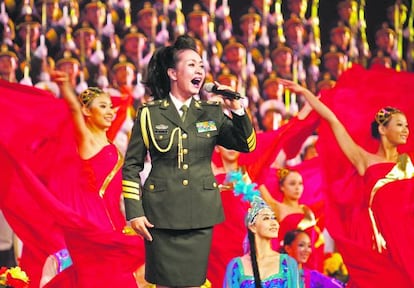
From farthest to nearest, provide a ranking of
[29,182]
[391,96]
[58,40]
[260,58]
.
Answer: [260,58] → [58,40] → [391,96] → [29,182]

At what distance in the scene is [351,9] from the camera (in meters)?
8.57

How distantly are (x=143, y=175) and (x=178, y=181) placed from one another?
3.37 meters

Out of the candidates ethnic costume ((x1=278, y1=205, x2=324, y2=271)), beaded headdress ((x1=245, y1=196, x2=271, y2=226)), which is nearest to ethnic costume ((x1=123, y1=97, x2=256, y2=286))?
beaded headdress ((x1=245, y1=196, x2=271, y2=226))

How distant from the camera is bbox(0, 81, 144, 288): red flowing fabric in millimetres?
5129

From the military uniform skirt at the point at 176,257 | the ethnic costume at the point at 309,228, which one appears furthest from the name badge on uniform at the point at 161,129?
the ethnic costume at the point at 309,228

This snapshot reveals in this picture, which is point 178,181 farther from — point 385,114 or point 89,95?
point 89,95

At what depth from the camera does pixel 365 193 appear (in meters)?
5.31

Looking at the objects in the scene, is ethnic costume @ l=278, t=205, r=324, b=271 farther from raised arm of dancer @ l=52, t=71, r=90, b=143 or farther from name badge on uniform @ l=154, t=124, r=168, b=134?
name badge on uniform @ l=154, t=124, r=168, b=134

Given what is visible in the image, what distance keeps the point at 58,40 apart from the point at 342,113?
97.1 inches

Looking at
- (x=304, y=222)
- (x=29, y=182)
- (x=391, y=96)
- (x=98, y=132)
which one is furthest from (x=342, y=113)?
(x=29, y=182)

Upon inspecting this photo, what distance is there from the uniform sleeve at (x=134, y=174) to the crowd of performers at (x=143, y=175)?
935 mm

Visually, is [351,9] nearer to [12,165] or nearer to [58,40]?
[58,40]

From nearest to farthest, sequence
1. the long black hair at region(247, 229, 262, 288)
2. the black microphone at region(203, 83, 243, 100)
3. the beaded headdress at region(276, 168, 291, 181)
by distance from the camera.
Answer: the black microphone at region(203, 83, 243, 100) < the long black hair at region(247, 229, 262, 288) < the beaded headdress at region(276, 168, 291, 181)

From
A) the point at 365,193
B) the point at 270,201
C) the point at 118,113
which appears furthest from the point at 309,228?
the point at 118,113
